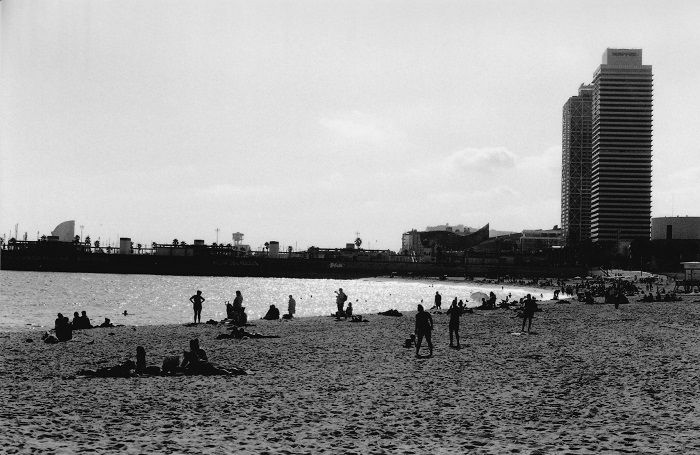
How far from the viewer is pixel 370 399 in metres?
14.1

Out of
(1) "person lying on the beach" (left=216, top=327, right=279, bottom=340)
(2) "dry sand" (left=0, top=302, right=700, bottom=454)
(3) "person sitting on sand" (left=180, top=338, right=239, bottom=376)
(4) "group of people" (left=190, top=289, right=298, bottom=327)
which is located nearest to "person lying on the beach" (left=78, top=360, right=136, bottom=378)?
(2) "dry sand" (left=0, top=302, right=700, bottom=454)

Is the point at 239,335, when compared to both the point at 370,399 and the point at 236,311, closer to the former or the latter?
the point at 236,311

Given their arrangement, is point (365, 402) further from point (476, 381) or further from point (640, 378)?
point (640, 378)

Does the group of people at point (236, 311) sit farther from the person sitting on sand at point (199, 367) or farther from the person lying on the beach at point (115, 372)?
the person lying on the beach at point (115, 372)

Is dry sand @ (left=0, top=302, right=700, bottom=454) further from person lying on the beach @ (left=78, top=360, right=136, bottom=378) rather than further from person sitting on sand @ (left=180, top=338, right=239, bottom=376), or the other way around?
person sitting on sand @ (left=180, top=338, right=239, bottom=376)

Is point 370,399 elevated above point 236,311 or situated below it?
below

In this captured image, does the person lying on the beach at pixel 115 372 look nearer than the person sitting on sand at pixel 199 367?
Yes

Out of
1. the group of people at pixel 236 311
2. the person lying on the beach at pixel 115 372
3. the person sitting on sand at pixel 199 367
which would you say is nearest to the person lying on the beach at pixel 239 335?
the group of people at pixel 236 311

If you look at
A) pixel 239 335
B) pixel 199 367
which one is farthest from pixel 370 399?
pixel 239 335

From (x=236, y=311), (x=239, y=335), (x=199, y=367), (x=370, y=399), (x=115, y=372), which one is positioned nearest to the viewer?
(x=370, y=399)

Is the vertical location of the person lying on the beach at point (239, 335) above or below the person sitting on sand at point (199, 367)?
below

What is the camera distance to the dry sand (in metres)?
10.6

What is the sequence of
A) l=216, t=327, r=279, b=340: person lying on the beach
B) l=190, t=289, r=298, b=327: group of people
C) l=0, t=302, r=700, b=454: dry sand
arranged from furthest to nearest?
l=190, t=289, r=298, b=327: group of people
l=216, t=327, r=279, b=340: person lying on the beach
l=0, t=302, r=700, b=454: dry sand

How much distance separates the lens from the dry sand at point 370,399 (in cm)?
1064
